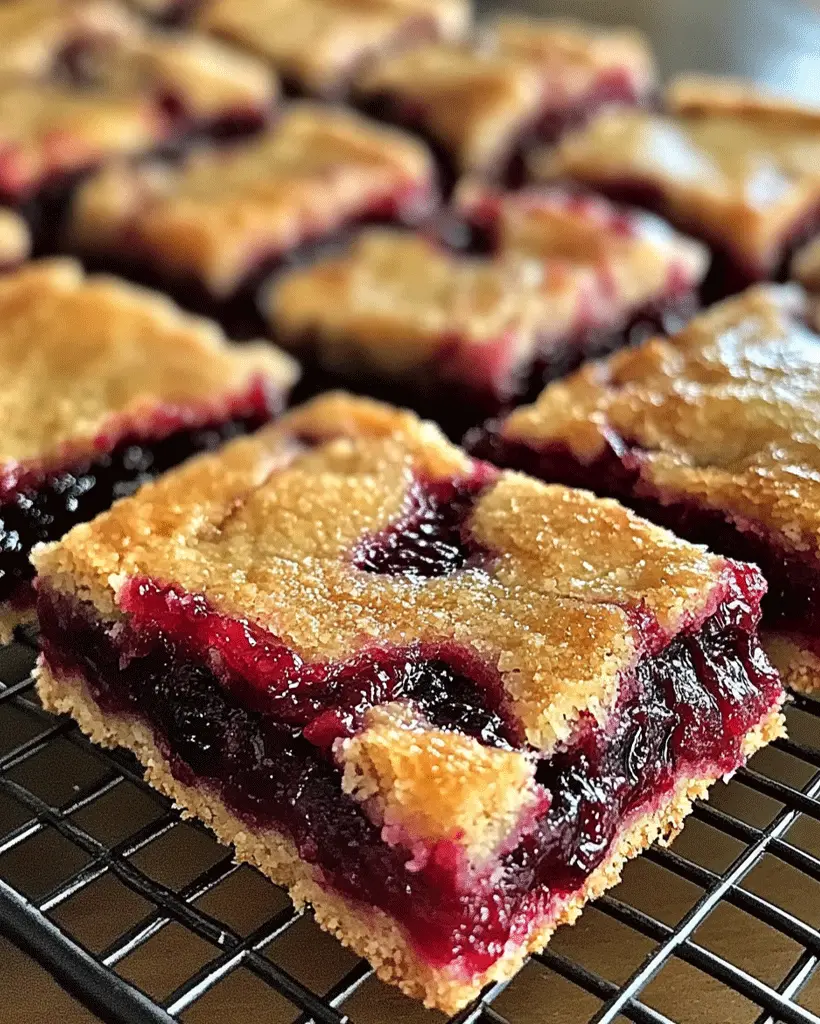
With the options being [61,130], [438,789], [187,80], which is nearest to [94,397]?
[438,789]

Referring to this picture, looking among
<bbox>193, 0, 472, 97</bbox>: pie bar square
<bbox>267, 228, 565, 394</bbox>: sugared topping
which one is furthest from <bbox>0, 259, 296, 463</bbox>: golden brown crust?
<bbox>193, 0, 472, 97</bbox>: pie bar square

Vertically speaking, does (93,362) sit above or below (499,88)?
below

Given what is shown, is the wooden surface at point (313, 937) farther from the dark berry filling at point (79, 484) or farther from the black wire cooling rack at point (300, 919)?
the dark berry filling at point (79, 484)

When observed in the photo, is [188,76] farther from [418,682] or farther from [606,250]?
[418,682]

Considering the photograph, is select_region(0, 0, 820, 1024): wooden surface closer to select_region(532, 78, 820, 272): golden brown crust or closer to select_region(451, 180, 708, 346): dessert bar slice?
select_region(451, 180, 708, 346): dessert bar slice

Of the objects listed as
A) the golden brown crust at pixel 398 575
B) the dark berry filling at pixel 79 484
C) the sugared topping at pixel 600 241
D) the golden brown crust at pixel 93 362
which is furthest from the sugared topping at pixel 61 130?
the golden brown crust at pixel 398 575
